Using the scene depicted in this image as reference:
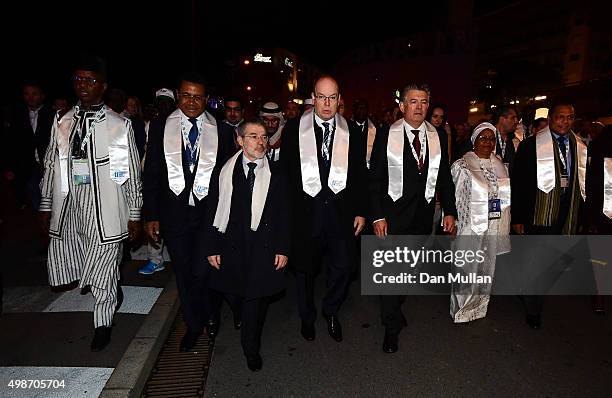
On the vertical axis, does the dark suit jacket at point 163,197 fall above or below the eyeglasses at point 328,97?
below

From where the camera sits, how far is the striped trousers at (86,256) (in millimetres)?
3271

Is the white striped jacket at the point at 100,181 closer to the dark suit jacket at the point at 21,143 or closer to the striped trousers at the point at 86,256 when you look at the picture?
the striped trousers at the point at 86,256

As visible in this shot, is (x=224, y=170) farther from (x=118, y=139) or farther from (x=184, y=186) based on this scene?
(x=118, y=139)

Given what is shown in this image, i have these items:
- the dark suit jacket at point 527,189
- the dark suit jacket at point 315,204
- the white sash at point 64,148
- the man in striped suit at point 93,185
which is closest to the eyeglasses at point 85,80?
the man in striped suit at point 93,185

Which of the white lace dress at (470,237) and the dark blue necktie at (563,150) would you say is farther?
the dark blue necktie at (563,150)

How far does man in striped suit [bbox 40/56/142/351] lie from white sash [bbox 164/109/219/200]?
1.21 ft

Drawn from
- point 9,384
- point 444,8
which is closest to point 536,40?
point 444,8

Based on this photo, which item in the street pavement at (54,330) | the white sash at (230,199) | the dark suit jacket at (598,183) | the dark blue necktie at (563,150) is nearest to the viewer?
the street pavement at (54,330)

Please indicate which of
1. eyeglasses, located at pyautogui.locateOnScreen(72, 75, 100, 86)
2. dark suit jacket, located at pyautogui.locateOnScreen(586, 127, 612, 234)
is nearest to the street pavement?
eyeglasses, located at pyautogui.locateOnScreen(72, 75, 100, 86)

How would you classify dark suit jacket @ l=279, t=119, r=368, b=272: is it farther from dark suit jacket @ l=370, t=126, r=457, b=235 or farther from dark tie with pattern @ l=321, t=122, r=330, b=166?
dark suit jacket @ l=370, t=126, r=457, b=235

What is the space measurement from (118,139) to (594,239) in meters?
5.00

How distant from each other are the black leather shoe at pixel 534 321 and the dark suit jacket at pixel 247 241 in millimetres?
2546

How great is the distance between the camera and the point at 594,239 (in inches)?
177

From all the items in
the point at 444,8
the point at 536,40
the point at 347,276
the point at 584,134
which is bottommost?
the point at 347,276
